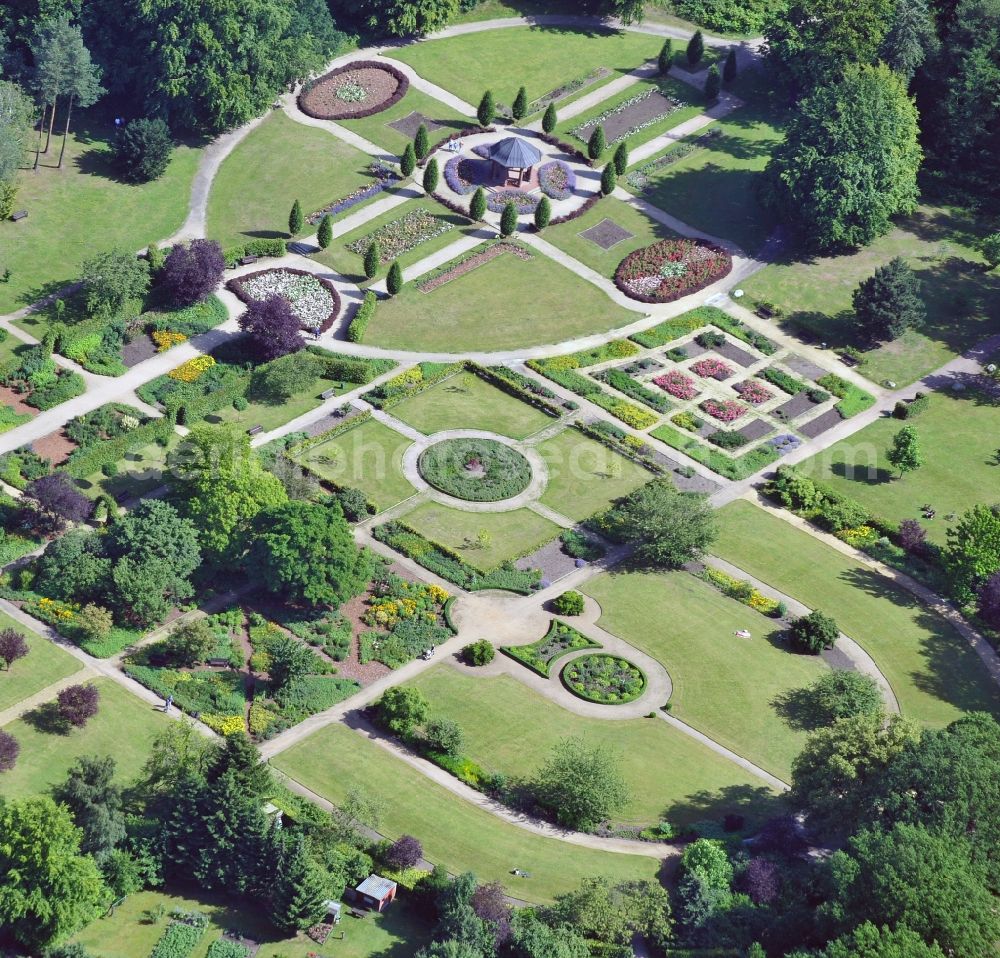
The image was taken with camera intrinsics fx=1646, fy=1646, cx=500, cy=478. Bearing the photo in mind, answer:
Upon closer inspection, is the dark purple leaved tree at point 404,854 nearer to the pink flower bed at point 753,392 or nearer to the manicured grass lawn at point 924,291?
the pink flower bed at point 753,392

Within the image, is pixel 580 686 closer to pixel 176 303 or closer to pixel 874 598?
pixel 874 598

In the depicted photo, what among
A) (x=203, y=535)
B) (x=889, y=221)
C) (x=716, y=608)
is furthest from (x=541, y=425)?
(x=889, y=221)

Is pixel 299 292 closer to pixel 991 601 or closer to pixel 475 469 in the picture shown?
pixel 475 469

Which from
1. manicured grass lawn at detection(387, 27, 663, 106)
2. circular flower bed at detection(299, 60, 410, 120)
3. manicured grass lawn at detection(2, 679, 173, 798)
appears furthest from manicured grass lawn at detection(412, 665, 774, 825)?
manicured grass lawn at detection(387, 27, 663, 106)

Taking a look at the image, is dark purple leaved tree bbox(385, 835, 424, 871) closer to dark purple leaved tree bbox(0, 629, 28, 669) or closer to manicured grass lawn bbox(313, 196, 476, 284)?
dark purple leaved tree bbox(0, 629, 28, 669)

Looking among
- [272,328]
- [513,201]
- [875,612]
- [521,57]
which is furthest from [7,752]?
[521,57]

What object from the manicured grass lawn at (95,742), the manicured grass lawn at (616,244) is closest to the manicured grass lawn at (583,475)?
the manicured grass lawn at (616,244)

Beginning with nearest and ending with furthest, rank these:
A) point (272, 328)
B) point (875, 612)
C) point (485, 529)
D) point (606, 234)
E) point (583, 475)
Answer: point (875, 612), point (485, 529), point (583, 475), point (272, 328), point (606, 234)
